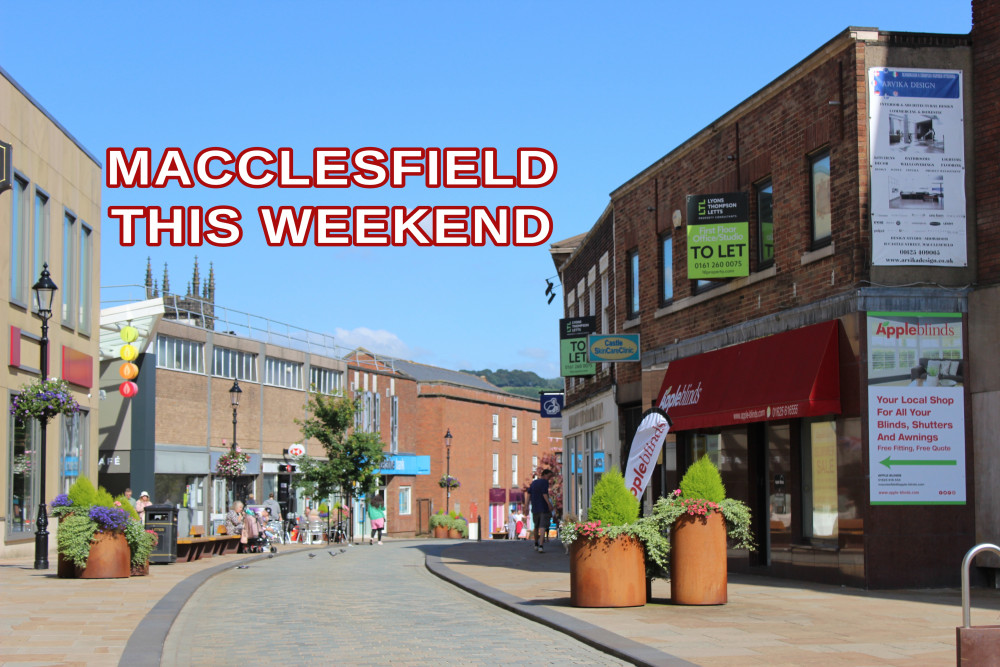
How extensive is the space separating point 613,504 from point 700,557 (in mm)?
1197

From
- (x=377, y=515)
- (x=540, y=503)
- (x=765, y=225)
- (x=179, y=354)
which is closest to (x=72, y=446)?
(x=540, y=503)

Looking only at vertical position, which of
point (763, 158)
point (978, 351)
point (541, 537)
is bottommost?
point (541, 537)

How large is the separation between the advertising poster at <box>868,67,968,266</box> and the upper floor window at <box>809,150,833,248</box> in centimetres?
110

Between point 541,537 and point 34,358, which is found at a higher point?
point 34,358

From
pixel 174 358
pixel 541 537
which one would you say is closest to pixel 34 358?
pixel 541 537

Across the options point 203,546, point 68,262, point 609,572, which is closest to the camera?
point 609,572

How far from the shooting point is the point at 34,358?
2861cm

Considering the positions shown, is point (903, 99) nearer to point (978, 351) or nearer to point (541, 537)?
point (978, 351)

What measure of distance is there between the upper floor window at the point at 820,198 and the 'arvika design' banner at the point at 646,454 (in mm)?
4465

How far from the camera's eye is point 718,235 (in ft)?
69.1

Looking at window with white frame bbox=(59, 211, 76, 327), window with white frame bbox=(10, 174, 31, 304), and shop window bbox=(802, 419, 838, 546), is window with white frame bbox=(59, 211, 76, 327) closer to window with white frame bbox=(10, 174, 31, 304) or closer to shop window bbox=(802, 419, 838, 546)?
window with white frame bbox=(10, 174, 31, 304)

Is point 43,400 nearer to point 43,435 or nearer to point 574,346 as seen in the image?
point 43,435

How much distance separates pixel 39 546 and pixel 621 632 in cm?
1501

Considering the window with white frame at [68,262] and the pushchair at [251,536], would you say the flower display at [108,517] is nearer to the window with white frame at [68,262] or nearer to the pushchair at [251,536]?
the window with white frame at [68,262]
